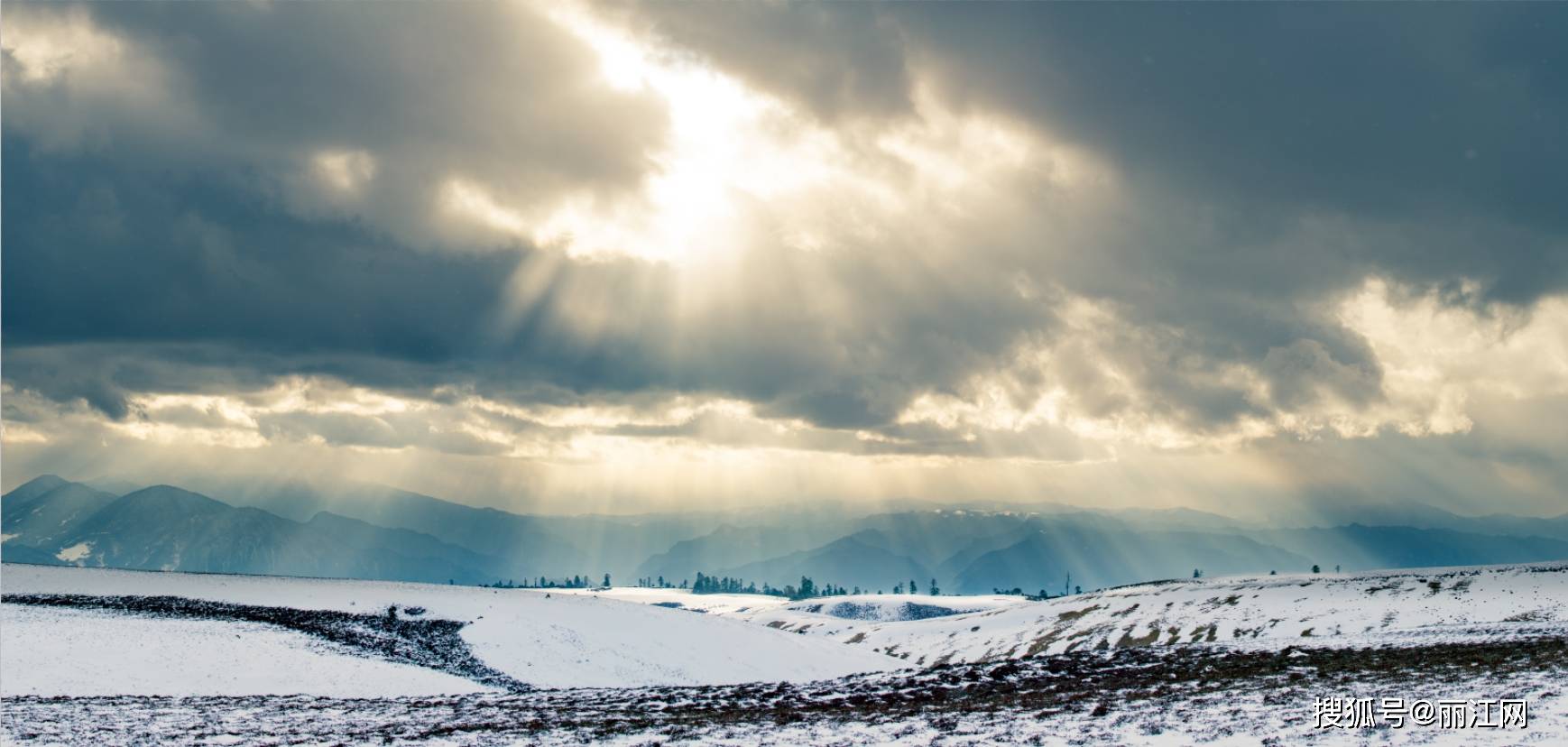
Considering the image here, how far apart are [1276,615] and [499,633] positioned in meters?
86.3

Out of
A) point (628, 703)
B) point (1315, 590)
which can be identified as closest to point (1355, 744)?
point (628, 703)

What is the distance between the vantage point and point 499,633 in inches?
2790

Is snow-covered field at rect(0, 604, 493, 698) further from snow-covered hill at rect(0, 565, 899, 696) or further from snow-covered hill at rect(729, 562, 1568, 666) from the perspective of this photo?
snow-covered hill at rect(729, 562, 1568, 666)

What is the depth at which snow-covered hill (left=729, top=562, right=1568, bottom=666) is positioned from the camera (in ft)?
243

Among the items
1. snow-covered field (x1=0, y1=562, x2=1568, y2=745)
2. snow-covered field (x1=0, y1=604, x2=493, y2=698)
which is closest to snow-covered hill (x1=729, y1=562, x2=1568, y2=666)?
snow-covered field (x1=0, y1=562, x2=1568, y2=745)

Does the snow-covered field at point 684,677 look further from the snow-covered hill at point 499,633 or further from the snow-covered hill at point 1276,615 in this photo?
the snow-covered hill at point 1276,615

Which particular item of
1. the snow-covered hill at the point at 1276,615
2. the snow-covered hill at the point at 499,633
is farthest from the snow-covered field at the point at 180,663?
the snow-covered hill at the point at 1276,615

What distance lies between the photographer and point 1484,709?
94.5ft

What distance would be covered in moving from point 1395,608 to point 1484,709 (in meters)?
76.1

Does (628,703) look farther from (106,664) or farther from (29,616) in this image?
(29,616)

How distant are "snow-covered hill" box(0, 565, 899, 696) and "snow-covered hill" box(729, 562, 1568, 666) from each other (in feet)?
121

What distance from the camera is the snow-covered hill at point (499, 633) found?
59.6m

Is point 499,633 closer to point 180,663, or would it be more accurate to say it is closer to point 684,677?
point 684,677

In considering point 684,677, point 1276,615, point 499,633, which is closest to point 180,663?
point 499,633
